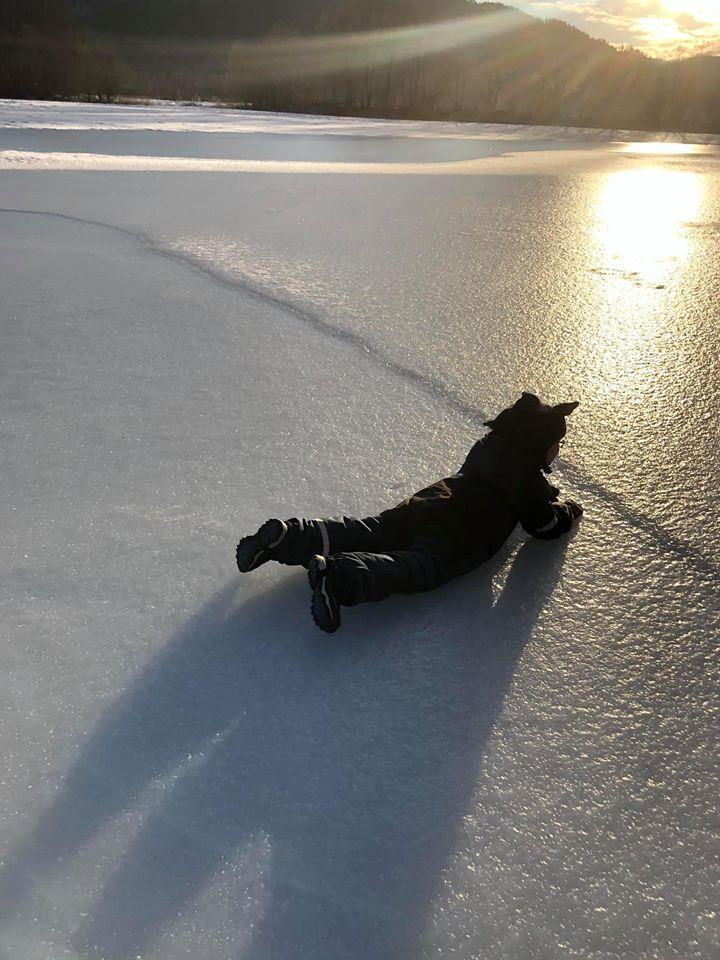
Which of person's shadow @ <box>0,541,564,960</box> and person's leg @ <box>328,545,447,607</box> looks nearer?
person's shadow @ <box>0,541,564,960</box>

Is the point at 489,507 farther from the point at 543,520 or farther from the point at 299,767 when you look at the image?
the point at 299,767

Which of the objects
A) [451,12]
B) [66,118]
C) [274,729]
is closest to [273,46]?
[66,118]

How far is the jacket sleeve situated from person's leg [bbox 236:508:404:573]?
0.25 m

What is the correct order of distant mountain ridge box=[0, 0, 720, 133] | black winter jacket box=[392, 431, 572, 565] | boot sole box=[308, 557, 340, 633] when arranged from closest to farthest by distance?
boot sole box=[308, 557, 340, 633] < black winter jacket box=[392, 431, 572, 565] < distant mountain ridge box=[0, 0, 720, 133]

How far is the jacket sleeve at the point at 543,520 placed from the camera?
1.51m

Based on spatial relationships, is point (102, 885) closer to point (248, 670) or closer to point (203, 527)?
point (248, 670)

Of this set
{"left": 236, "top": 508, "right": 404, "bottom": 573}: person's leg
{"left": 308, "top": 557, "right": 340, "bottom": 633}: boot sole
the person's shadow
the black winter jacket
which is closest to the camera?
the person's shadow

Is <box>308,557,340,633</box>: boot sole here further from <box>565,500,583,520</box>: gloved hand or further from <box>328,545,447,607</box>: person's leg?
<box>565,500,583,520</box>: gloved hand

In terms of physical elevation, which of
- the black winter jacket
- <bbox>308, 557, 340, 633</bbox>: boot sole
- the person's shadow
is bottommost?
the person's shadow

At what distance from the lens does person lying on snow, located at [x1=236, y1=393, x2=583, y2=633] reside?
130cm

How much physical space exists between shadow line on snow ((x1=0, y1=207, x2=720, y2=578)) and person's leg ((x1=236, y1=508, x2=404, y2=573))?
522 millimetres

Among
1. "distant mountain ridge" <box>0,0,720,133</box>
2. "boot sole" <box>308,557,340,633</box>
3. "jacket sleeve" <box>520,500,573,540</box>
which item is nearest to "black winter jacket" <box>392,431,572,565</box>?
"jacket sleeve" <box>520,500,573,540</box>

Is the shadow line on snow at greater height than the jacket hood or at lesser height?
lesser

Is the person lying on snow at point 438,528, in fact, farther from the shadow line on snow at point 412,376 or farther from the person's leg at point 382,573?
the shadow line on snow at point 412,376
